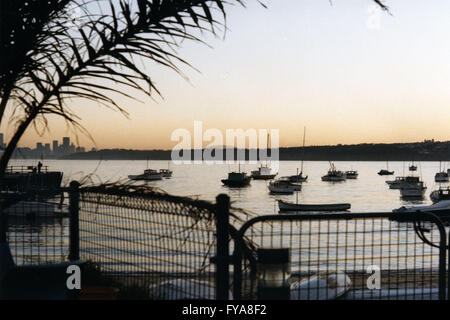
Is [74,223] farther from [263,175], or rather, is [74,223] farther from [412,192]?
[263,175]

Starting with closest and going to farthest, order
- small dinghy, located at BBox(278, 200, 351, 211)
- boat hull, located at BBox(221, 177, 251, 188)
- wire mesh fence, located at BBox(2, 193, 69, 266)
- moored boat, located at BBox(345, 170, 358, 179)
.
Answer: wire mesh fence, located at BBox(2, 193, 69, 266) → small dinghy, located at BBox(278, 200, 351, 211) → boat hull, located at BBox(221, 177, 251, 188) → moored boat, located at BBox(345, 170, 358, 179)

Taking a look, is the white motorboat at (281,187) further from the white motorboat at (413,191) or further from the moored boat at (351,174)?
the moored boat at (351,174)

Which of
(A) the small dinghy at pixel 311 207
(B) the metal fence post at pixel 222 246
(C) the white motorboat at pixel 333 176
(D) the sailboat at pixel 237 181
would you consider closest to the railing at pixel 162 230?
(B) the metal fence post at pixel 222 246

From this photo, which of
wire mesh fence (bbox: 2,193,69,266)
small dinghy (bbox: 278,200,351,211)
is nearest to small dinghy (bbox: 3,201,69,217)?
wire mesh fence (bbox: 2,193,69,266)

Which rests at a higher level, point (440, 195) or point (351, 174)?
point (440, 195)

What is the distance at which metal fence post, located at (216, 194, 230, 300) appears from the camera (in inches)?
161

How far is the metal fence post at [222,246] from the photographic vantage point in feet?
13.4

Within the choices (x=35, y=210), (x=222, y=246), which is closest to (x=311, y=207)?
(x=35, y=210)

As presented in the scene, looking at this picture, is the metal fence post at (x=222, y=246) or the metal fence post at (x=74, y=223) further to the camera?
the metal fence post at (x=74, y=223)

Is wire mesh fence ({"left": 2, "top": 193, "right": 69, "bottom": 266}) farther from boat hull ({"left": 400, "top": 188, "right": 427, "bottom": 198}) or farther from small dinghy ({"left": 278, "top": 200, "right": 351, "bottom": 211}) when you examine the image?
boat hull ({"left": 400, "top": 188, "right": 427, "bottom": 198})

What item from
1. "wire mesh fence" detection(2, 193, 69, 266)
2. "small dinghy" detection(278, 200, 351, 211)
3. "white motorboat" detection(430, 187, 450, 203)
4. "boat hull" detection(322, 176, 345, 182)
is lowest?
"boat hull" detection(322, 176, 345, 182)

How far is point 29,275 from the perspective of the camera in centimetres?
449

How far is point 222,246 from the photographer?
423 centimetres
